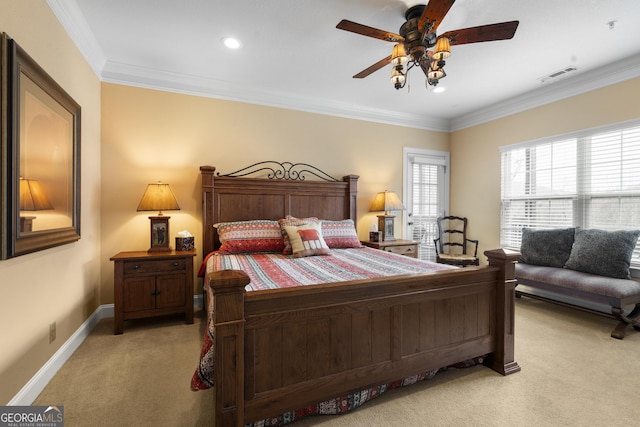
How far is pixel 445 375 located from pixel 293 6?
116 inches

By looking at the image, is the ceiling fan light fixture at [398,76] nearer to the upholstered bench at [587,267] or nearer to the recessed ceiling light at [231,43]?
the recessed ceiling light at [231,43]

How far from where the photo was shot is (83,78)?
2.63 meters

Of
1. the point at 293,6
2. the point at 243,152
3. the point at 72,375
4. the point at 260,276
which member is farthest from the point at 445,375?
the point at 243,152

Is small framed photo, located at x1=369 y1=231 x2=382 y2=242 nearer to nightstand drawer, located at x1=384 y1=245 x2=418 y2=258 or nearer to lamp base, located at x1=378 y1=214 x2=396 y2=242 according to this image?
lamp base, located at x1=378 y1=214 x2=396 y2=242

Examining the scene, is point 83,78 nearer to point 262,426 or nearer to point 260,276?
point 260,276

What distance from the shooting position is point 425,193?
195 inches

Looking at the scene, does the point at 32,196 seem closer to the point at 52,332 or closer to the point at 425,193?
the point at 52,332

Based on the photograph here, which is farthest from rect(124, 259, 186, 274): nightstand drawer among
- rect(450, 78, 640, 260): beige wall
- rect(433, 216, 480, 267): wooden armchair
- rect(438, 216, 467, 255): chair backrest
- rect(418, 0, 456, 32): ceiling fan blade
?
rect(450, 78, 640, 260): beige wall

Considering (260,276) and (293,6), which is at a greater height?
(293,6)

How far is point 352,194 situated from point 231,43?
2377mm

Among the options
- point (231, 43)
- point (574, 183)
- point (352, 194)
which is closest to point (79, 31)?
point (231, 43)

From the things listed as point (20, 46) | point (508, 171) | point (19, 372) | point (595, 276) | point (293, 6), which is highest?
point (293, 6)

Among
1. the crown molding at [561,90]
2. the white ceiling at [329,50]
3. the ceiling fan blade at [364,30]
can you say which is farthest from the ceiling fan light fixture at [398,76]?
the crown molding at [561,90]

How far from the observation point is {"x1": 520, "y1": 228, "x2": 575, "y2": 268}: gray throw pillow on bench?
336cm
